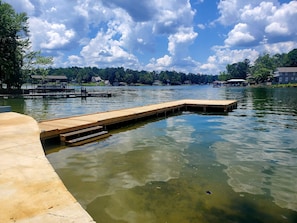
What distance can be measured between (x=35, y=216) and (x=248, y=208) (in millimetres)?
4295

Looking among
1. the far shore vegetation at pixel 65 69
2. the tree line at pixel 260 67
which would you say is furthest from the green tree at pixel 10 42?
the tree line at pixel 260 67

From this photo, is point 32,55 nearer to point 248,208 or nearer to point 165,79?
point 248,208

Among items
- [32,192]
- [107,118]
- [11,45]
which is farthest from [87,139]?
[11,45]

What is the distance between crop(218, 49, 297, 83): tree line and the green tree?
9731 centimetres

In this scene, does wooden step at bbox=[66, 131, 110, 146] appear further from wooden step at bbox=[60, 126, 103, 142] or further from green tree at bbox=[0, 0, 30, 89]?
green tree at bbox=[0, 0, 30, 89]

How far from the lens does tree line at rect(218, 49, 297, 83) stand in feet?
374

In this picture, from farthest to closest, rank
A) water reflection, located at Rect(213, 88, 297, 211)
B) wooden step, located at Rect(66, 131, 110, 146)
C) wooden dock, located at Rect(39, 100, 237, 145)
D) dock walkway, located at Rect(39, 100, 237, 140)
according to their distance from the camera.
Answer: dock walkway, located at Rect(39, 100, 237, 140) → wooden dock, located at Rect(39, 100, 237, 145) → wooden step, located at Rect(66, 131, 110, 146) → water reflection, located at Rect(213, 88, 297, 211)

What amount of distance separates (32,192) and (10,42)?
45.4 metres

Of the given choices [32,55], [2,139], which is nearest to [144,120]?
[2,139]

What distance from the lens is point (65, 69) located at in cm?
19125

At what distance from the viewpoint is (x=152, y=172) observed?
7500mm

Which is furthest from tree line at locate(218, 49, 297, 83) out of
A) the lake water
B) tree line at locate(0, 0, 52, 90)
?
the lake water

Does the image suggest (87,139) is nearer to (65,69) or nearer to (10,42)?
(10,42)

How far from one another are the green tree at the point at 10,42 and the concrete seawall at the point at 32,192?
135 ft
